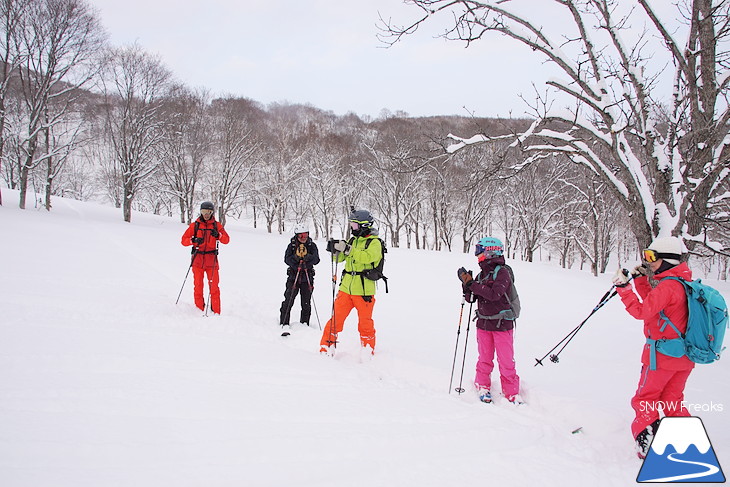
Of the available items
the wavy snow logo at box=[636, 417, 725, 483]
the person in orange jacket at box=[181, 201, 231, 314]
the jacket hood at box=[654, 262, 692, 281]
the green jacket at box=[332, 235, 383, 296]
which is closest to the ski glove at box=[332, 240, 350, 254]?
the green jacket at box=[332, 235, 383, 296]

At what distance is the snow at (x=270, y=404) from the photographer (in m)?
2.42

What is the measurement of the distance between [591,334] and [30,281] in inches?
458

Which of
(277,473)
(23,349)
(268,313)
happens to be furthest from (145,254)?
(277,473)

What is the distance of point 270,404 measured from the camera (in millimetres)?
3355

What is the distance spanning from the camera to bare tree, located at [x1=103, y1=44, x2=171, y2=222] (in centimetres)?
2284

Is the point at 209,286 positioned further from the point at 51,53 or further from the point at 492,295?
the point at 51,53

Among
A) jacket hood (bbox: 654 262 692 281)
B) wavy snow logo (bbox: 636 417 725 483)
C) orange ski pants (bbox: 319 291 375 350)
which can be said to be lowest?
wavy snow logo (bbox: 636 417 725 483)

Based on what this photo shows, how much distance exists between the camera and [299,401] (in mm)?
3508

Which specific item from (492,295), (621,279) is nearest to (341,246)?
(492,295)

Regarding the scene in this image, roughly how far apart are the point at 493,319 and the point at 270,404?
8.59 ft

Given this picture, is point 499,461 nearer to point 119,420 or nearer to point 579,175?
point 119,420

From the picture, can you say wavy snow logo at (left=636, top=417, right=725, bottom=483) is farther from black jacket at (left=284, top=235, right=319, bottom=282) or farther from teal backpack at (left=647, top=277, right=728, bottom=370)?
black jacket at (left=284, top=235, right=319, bottom=282)

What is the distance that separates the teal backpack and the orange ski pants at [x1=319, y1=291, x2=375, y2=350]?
3.39 m

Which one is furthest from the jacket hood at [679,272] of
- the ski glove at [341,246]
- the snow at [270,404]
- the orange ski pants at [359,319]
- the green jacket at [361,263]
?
the ski glove at [341,246]
